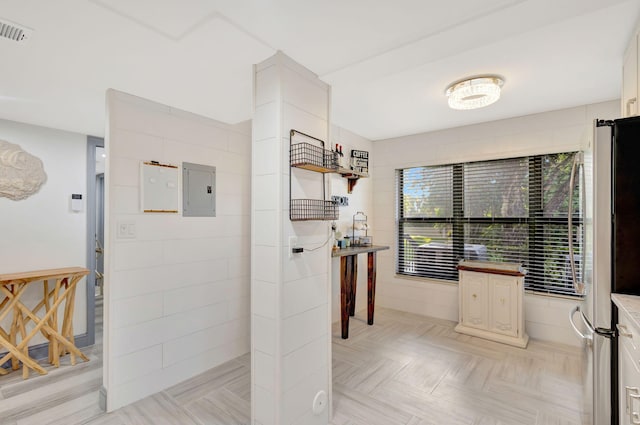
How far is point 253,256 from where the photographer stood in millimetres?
1784

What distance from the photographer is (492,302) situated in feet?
10.5

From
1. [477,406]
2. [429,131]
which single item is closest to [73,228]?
[477,406]

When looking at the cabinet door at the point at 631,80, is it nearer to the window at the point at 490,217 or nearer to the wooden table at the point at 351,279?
the window at the point at 490,217

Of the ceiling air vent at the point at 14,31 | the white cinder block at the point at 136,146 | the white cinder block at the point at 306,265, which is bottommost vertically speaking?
the white cinder block at the point at 306,265

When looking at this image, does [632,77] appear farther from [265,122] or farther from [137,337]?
[137,337]

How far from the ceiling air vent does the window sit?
3.70 m

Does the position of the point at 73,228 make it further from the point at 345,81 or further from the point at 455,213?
the point at 455,213

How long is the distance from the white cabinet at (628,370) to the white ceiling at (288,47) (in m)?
1.36

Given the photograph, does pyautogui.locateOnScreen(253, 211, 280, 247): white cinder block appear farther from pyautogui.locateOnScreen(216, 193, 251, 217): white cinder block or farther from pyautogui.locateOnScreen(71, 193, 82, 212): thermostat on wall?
pyautogui.locateOnScreen(71, 193, 82, 212): thermostat on wall

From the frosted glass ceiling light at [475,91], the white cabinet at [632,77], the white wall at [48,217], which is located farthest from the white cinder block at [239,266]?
the white cabinet at [632,77]

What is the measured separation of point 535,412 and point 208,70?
303 centimetres

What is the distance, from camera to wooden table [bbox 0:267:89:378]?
2475mm

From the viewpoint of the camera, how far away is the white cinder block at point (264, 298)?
1682 mm

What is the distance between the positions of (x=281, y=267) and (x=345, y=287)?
1821mm
